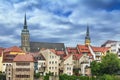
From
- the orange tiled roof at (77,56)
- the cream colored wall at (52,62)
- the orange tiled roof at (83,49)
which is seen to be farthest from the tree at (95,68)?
Answer: the orange tiled roof at (83,49)

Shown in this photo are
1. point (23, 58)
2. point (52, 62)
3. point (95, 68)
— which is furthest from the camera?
point (52, 62)

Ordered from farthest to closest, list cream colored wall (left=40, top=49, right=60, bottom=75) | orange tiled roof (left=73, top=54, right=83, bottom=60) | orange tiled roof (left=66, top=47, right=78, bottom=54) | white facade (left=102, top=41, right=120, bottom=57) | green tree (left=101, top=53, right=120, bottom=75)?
white facade (left=102, top=41, right=120, bottom=57)
orange tiled roof (left=66, top=47, right=78, bottom=54)
orange tiled roof (left=73, top=54, right=83, bottom=60)
cream colored wall (left=40, top=49, right=60, bottom=75)
green tree (left=101, top=53, right=120, bottom=75)

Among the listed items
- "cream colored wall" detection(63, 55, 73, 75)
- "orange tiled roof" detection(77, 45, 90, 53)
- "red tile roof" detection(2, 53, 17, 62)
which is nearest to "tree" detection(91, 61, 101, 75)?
"cream colored wall" detection(63, 55, 73, 75)

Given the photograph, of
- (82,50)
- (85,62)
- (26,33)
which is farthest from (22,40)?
(85,62)

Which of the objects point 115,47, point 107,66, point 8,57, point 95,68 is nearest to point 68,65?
point 95,68

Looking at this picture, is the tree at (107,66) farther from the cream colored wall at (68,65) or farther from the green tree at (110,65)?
the cream colored wall at (68,65)

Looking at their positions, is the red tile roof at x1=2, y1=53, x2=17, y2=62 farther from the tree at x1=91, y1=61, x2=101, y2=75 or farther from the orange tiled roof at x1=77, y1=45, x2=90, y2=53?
the tree at x1=91, y1=61, x2=101, y2=75

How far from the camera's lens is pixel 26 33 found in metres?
141

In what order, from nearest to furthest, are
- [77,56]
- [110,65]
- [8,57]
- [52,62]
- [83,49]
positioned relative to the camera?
[110,65] < [52,62] < [8,57] < [77,56] < [83,49]

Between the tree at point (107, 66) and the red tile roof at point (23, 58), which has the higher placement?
the red tile roof at point (23, 58)

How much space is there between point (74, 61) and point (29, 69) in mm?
16137

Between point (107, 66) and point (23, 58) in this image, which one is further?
point (23, 58)

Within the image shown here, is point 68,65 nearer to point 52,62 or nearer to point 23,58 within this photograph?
point 52,62

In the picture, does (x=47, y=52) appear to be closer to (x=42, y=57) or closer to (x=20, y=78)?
(x=42, y=57)
